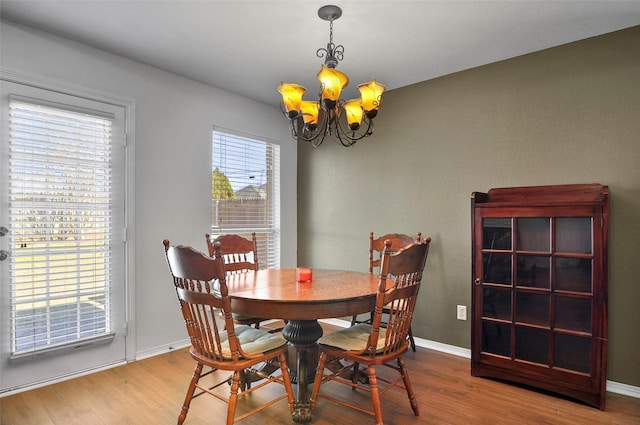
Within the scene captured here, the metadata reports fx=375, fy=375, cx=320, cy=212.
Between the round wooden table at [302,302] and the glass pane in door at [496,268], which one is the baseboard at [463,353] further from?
the round wooden table at [302,302]

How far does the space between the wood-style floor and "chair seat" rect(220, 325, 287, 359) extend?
458mm

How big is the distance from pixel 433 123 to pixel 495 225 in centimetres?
119

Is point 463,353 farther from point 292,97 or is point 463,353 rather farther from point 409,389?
point 292,97

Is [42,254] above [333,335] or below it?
above

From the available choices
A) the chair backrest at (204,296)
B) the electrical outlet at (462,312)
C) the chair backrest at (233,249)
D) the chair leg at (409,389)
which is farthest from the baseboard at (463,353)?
the chair backrest at (204,296)

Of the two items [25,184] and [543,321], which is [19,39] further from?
[543,321]

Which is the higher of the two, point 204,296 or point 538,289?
point 204,296

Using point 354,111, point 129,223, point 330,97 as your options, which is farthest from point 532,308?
point 129,223

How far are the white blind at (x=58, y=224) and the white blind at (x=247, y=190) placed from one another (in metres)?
1.04

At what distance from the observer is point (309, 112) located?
243 cm

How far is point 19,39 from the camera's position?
2516 millimetres

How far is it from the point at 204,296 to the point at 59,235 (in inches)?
60.4

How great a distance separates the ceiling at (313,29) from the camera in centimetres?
230

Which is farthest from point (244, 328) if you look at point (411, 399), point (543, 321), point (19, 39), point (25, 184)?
point (19, 39)
